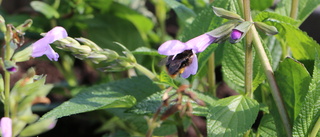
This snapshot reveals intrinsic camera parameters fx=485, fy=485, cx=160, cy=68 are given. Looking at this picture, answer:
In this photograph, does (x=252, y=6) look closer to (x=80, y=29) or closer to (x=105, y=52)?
(x=105, y=52)

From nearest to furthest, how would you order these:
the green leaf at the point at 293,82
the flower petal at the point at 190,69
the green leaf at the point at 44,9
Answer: the flower petal at the point at 190,69 < the green leaf at the point at 293,82 < the green leaf at the point at 44,9

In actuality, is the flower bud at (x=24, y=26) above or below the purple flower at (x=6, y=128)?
above

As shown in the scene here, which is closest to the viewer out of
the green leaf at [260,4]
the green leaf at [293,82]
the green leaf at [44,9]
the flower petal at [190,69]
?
the flower petal at [190,69]

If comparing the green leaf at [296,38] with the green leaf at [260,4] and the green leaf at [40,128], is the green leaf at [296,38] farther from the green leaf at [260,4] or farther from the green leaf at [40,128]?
the green leaf at [40,128]

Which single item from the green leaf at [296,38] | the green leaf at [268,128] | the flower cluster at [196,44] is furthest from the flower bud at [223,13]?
the green leaf at [268,128]

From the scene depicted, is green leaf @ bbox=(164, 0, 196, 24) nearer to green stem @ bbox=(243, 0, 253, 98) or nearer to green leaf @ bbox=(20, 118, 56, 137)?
green stem @ bbox=(243, 0, 253, 98)

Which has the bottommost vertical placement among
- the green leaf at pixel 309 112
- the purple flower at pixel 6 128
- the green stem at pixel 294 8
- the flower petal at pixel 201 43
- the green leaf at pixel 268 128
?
the green leaf at pixel 268 128

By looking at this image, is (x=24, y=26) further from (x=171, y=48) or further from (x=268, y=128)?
(x=268, y=128)

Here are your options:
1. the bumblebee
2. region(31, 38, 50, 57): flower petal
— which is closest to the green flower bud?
the bumblebee

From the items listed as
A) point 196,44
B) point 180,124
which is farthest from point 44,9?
point 196,44
